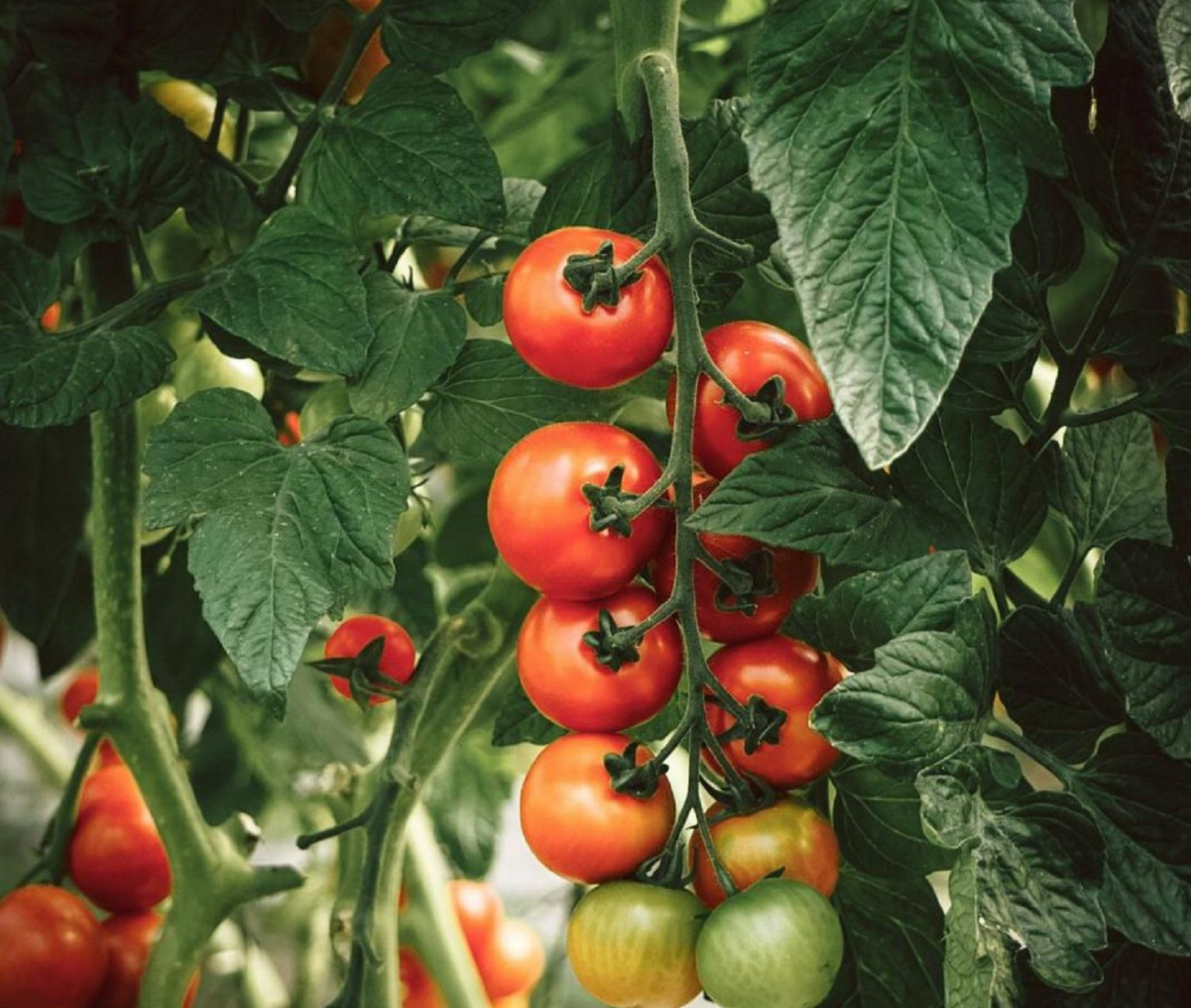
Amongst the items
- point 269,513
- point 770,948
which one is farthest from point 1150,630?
point 269,513

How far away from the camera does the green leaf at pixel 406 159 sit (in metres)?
0.41

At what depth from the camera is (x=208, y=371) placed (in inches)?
19.4

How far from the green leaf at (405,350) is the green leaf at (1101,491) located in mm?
194

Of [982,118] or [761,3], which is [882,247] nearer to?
[982,118]

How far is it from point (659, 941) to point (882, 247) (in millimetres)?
182

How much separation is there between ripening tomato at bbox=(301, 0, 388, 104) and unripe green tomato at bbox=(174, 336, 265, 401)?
105 mm

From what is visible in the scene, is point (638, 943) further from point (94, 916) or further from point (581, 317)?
point (94, 916)

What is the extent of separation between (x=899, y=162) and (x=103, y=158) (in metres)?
0.26

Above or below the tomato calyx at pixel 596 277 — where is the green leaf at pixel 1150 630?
below

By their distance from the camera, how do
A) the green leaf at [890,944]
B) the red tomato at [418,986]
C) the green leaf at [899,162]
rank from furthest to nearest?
the red tomato at [418,986]
the green leaf at [890,944]
the green leaf at [899,162]

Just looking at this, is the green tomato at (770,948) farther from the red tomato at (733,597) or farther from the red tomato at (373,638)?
the red tomato at (373,638)

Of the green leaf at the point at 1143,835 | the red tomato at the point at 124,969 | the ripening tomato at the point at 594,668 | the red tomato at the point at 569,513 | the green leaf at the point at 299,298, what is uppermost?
the green leaf at the point at 299,298

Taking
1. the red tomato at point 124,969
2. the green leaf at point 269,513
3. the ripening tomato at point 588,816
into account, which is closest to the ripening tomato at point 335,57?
the green leaf at point 269,513

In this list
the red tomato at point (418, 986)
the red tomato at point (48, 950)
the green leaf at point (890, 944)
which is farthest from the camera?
the red tomato at point (418, 986)
